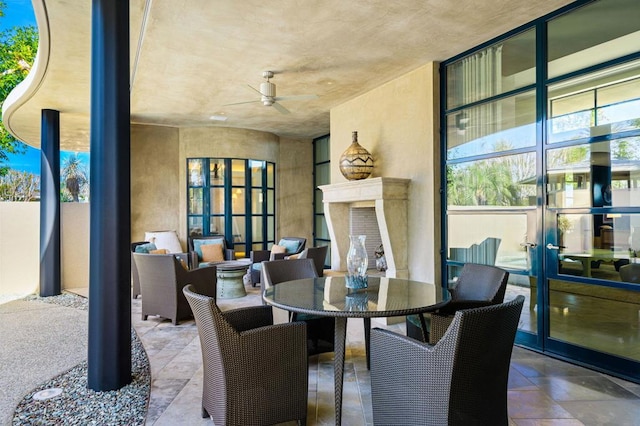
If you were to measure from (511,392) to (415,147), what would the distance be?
3.03m

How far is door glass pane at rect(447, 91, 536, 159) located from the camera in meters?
3.96

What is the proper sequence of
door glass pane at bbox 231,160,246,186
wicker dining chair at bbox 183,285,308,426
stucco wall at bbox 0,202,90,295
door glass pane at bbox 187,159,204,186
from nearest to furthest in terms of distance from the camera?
wicker dining chair at bbox 183,285,308,426
stucco wall at bbox 0,202,90,295
door glass pane at bbox 187,159,204,186
door glass pane at bbox 231,160,246,186

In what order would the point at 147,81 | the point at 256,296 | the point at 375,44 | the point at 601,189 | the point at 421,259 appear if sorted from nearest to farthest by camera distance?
the point at 601,189 → the point at 375,44 → the point at 421,259 → the point at 147,81 → the point at 256,296

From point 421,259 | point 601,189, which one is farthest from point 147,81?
point 601,189

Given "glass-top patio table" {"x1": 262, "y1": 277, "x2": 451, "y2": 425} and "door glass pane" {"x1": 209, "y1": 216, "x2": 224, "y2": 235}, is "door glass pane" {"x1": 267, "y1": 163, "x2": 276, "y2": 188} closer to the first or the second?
"door glass pane" {"x1": 209, "y1": 216, "x2": 224, "y2": 235}

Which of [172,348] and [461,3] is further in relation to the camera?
[172,348]

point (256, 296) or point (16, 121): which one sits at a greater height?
point (16, 121)

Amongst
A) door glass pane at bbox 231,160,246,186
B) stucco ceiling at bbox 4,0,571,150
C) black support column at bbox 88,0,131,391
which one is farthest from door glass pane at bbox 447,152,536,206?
door glass pane at bbox 231,160,246,186

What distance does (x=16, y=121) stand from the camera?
7.15 metres

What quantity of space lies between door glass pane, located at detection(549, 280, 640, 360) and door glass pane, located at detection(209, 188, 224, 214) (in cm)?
651

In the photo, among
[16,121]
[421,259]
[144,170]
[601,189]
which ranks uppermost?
[16,121]

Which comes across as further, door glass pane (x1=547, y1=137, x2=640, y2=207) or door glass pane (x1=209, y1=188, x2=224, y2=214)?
door glass pane (x1=209, y1=188, x2=224, y2=214)

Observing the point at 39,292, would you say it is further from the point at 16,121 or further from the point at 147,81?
the point at 147,81

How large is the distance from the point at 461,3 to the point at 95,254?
359 centimetres
